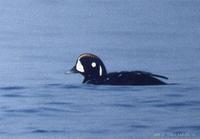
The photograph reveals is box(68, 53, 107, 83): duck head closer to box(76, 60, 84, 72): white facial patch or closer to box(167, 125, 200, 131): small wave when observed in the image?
box(76, 60, 84, 72): white facial patch

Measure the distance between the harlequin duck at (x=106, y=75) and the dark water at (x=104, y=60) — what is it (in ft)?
0.08

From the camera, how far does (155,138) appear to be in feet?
9.99

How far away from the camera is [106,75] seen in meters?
3.24

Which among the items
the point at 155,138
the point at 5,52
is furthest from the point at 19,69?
the point at 155,138

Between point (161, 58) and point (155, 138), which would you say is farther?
point (161, 58)

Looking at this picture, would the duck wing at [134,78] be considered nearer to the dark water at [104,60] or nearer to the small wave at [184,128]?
the dark water at [104,60]

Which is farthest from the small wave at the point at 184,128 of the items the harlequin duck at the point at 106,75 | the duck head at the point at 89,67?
the duck head at the point at 89,67

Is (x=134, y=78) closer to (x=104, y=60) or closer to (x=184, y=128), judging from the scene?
(x=104, y=60)

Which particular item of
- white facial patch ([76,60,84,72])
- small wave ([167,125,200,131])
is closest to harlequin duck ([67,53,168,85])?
white facial patch ([76,60,84,72])

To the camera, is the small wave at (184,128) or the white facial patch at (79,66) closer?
the small wave at (184,128)

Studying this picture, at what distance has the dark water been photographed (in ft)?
10.1

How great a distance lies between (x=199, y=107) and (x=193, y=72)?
16cm

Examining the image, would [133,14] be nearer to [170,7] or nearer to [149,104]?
[170,7]

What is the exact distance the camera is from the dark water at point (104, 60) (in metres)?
3.08
